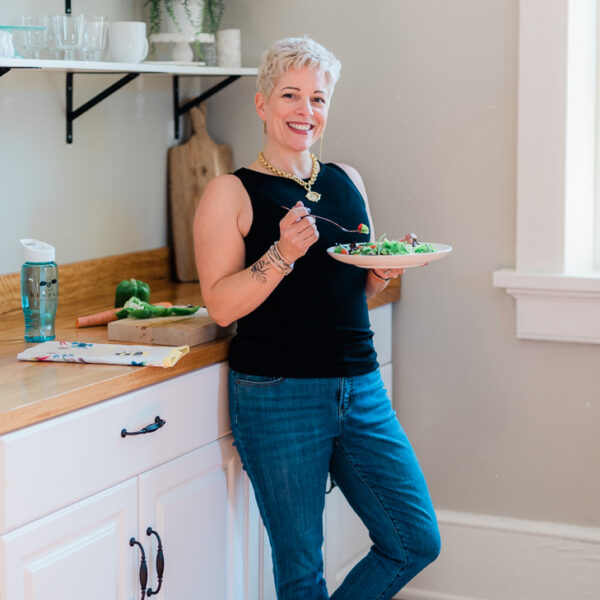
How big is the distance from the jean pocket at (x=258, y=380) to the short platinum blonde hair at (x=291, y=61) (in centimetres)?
55

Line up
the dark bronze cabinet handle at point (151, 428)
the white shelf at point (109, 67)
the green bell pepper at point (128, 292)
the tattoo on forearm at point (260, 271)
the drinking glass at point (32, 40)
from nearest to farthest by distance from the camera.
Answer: the dark bronze cabinet handle at point (151, 428), the tattoo on forearm at point (260, 271), the white shelf at point (109, 67), the drinking glass at point (32, 40), the green bell pepper at point (128, 292)

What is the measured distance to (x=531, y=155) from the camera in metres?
2.46

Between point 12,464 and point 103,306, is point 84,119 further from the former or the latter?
point 12,464

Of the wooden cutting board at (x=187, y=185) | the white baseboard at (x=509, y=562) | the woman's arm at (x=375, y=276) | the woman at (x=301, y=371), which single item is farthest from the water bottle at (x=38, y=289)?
the white baseboard at (x=509, y=562)

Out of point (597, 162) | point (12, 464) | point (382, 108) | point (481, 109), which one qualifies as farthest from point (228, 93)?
point (12, 464)

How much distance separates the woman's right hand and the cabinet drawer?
32 cm

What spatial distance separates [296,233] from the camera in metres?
1.71

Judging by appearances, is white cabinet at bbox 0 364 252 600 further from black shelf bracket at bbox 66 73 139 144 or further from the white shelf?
black shelf bracket at bbox 66 73 139 144

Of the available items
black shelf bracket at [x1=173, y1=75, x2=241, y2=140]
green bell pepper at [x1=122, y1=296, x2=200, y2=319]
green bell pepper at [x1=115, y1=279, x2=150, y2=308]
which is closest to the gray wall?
black shelf bracket at [x1=173, y1=75, x2=241, y2=140]

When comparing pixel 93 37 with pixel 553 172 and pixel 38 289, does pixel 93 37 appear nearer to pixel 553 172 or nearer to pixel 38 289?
pixel 38 289

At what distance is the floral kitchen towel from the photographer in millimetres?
1700

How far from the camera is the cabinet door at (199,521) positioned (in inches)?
69.9

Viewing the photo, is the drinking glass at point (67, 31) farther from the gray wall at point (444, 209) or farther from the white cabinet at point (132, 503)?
the white cabinet at point (132, 503)

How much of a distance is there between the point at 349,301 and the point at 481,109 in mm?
881
